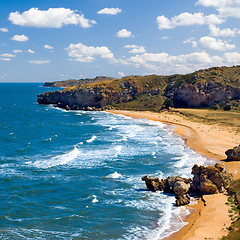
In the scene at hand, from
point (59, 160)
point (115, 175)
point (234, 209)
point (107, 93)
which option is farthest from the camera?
point (107, 93)

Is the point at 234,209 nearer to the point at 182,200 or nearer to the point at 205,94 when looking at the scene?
the point at 182,200

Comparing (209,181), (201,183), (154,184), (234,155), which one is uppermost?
(234,155)

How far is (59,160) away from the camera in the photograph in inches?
1892

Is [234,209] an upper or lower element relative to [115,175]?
upper

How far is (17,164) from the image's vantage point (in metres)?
45.8

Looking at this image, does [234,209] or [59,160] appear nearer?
[234,209]

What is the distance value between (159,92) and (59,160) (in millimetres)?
86259

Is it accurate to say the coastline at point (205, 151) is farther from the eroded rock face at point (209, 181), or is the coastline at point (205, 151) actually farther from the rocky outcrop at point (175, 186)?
the rocky outcrop at point (175, 186)

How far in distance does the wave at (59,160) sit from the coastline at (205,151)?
2339cm

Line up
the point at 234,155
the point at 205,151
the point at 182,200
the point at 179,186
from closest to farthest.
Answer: the point at 182,200 → the point at 179,186 → the point at 234,155 → the point at 205,151

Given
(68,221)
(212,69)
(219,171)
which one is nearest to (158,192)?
(219,171)

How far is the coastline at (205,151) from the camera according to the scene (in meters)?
25.3

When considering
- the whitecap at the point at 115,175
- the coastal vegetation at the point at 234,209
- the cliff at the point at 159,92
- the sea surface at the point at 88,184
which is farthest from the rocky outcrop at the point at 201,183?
the cliff at the point at 159,92

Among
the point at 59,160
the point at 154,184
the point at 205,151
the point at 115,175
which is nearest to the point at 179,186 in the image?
the point at 154,184
